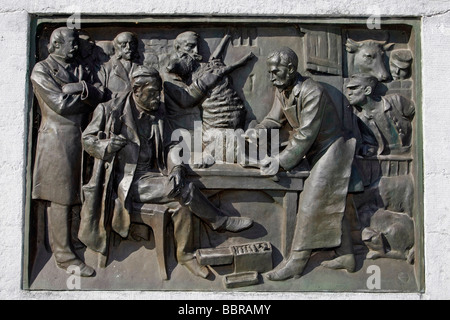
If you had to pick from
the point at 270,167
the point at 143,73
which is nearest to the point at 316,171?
the point at 270,167

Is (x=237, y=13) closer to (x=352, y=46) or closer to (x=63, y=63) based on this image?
(x=352, y=46)

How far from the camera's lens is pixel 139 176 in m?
6.13

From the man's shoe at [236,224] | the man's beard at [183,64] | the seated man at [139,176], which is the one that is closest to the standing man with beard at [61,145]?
the seated man at [139,176]

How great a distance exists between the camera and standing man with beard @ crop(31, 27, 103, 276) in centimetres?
614

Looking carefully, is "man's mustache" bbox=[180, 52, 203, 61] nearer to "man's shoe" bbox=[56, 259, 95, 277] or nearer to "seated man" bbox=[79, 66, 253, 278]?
"seated man" bbox=[79, 66, 253, 278]

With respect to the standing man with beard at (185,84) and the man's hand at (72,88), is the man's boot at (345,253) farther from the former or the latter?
the man's hand at (72,88)

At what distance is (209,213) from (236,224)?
263 millimetres

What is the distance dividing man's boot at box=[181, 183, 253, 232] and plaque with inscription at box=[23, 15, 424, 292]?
0.01 metres

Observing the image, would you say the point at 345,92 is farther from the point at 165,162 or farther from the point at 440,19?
the point at 165,162

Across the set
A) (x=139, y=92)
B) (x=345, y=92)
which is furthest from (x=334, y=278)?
(x=139, y=92)

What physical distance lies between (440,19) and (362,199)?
175 centimetres

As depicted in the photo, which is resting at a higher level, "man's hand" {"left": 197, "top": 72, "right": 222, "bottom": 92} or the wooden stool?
"man's hand" {"left": 197, "top": 72, "right": 222, "bottom": 92}

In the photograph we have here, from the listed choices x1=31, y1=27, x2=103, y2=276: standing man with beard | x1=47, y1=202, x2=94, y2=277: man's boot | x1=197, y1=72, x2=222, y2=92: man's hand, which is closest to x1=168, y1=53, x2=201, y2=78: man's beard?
x1=197, y1=72, x2=222, y2=92: man's hand

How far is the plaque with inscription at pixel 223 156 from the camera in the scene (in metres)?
6.12
